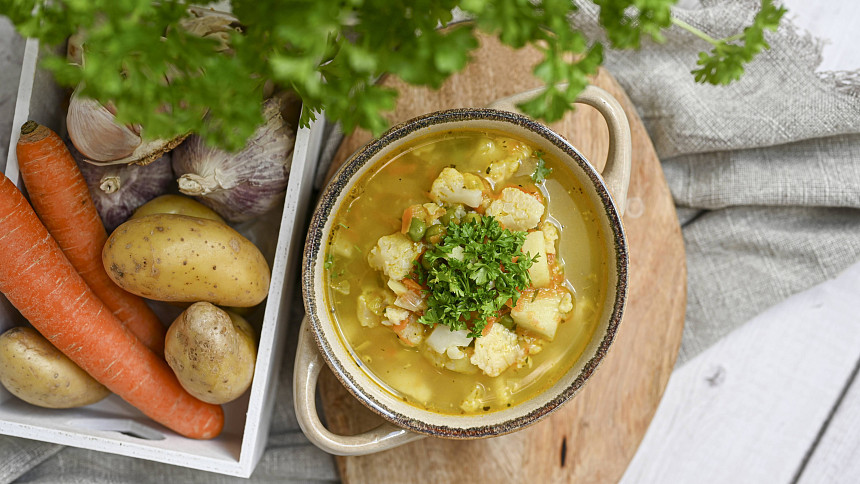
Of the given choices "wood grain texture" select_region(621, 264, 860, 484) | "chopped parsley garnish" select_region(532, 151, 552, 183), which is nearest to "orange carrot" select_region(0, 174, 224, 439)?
"chopped parsley garnish" select_region(532, 151, 552, 183)

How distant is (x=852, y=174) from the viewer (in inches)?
88.4

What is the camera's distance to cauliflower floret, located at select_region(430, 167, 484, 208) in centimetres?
179

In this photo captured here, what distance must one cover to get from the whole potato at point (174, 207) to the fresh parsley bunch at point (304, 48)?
2.18 ft

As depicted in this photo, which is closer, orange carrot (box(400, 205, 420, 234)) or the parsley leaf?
the parsley leaf

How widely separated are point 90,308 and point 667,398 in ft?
6.75

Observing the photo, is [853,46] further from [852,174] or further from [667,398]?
[667,398]

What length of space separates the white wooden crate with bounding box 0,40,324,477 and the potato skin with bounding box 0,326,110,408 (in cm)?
7

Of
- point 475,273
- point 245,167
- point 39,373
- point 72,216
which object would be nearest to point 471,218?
point 475,273

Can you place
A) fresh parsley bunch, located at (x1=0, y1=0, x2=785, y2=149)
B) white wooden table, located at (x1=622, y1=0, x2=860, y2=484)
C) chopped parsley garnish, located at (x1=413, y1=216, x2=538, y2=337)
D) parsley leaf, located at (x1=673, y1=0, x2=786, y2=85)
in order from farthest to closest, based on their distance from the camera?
white wooden table, located at (x1=622, y1=0, x2=860, y2=484)
chopped parsley garnish, located at (x1=413, y1=216, x2=538, y2=337)
parsley leaf, located at (x1=673, y1=0, x2=786, y2=85)
fresh parsley bunch, located at (x1=0, y1=0, x2=785, y2=149)

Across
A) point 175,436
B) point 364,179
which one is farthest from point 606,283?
point 175,436

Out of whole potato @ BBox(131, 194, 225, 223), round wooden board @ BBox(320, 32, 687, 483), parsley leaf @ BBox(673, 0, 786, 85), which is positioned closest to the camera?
parsley leaf @ BBox(673, 0, 786, 85)

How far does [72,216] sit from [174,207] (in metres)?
0.29

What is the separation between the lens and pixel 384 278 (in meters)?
1.86

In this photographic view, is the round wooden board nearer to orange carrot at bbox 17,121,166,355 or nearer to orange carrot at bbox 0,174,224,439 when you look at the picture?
orange carrot at bbox 0,174,224,439
